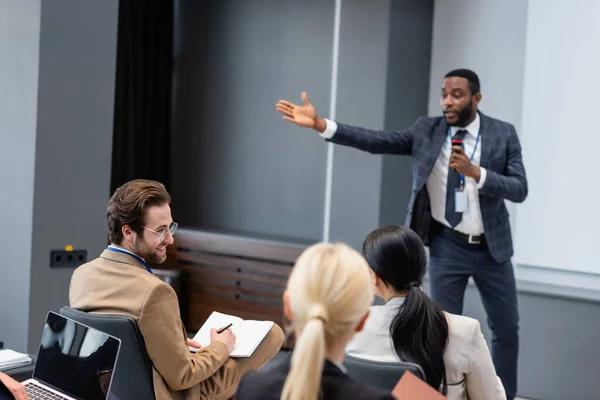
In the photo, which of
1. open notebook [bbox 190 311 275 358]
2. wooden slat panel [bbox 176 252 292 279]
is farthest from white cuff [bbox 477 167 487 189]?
wooden slat panel [bbox 176 252 292 279]

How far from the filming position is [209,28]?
20.2ft

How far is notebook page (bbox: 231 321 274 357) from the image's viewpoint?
97.5 inches

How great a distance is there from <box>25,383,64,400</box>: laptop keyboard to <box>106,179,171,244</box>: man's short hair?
47cm

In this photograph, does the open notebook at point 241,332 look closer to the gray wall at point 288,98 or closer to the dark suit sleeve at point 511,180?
the dark suit sleeve at point 511,180

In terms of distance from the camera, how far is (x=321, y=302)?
1.32 meters

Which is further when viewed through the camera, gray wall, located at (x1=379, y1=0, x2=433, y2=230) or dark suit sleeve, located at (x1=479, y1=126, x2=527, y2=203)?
gray wall, located at (x1=379, y1=0, x2=433, y2=230)

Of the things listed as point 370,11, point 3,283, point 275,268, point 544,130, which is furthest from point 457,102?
point 3,283

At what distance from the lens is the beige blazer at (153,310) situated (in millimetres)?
2125

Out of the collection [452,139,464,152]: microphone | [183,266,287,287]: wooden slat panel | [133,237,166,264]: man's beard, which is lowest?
[183,266,287,287]: wooden slat panel

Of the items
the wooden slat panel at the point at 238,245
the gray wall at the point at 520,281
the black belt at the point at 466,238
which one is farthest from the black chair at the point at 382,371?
the wooden slat panel at the point at 238,245

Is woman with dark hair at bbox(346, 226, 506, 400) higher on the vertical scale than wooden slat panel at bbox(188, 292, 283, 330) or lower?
higher

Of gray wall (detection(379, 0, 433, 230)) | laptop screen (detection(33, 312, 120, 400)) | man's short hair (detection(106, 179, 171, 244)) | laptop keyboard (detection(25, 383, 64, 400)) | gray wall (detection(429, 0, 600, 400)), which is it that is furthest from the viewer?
gray wall (detection(379, 0, 433, 230))

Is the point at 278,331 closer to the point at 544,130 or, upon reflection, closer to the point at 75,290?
A: the point at 75,290

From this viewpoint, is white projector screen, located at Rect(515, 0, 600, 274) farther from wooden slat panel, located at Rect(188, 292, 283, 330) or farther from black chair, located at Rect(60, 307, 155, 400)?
black chair, located at Rect(60, 307, 155, 400)
